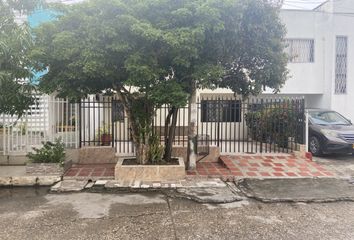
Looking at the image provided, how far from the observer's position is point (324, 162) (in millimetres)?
9875

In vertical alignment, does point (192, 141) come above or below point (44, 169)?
above

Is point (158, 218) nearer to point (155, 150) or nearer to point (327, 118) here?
point (155, 150)

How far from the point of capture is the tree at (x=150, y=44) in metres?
6.20

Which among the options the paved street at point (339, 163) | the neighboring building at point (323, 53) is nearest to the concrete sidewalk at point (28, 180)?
the paved street at point (339, 163)

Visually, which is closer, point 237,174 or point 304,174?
point 237,174

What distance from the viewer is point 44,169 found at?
7434 millimetres

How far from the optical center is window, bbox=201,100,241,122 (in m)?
11.0

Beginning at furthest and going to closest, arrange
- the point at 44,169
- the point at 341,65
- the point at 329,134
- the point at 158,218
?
the point at 341,65 → the point at 329,134 → the point at 44,169 → the point at 158,218

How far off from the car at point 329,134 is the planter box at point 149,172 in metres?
5.61

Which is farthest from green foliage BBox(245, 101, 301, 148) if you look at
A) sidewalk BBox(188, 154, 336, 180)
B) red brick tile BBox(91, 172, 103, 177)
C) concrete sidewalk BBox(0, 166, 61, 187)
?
concrete sidewalk BBox(0, 166, 61, 187)

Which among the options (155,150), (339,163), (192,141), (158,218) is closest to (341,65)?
(339,163)

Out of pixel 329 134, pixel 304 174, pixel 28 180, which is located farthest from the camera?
pixel 329 134

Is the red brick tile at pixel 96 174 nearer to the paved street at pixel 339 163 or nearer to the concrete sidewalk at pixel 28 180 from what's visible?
the concrete sidewalk at pixel 28 180

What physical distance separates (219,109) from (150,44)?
5186 mm
